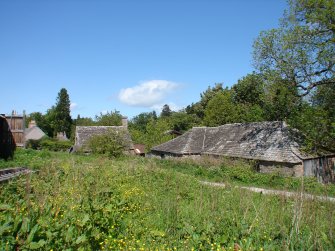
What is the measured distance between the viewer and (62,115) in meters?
79.8

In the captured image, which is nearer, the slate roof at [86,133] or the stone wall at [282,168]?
the stone wall at [282,168]

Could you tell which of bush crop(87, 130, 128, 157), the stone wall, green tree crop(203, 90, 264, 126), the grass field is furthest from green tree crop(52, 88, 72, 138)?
the grass field

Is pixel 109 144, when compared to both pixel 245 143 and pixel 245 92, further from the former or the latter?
pixel 245 92

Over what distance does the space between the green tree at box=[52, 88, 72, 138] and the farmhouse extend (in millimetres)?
49080

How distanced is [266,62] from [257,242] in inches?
807

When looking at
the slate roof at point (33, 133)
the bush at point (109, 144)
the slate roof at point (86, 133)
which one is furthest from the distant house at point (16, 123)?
the slate roof at point (33, 133)

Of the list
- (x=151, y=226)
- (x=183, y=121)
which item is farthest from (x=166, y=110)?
(x=151, y=226)

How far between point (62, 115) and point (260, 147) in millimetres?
62995

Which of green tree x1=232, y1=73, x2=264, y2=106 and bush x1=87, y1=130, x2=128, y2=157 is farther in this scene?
green tree x1=232, y1=73, x2=264, y2=106

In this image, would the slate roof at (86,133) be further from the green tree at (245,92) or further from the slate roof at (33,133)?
the slate roof at (33,133)

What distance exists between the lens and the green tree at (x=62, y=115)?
79625mm

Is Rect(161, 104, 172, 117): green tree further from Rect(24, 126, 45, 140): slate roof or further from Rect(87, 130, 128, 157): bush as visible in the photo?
Rect(87, 130, 128, 157): bush

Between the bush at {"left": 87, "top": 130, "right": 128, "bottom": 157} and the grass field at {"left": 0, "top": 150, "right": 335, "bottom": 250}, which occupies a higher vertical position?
the bush at {"left": 87, "top": 130, "right": 128, "bottom": 157}

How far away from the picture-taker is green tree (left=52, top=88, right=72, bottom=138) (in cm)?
7962
